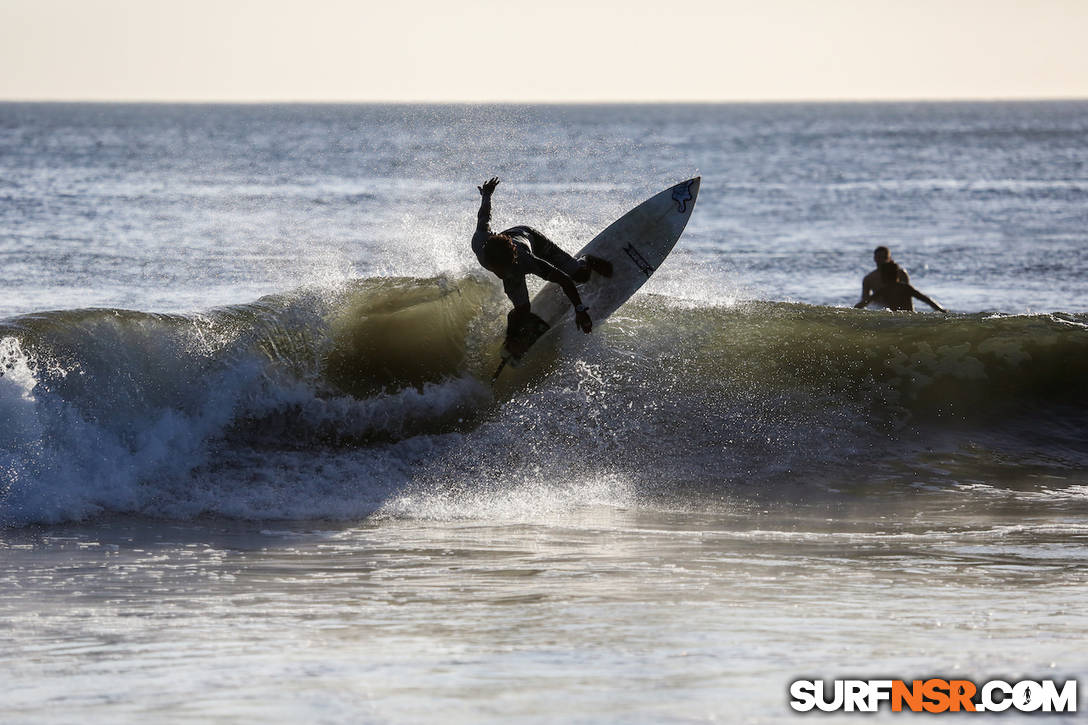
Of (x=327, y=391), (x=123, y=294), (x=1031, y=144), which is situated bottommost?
(x=327, y=391)

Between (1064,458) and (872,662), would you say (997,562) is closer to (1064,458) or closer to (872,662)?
(872,662)

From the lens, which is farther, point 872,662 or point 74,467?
point 74,467

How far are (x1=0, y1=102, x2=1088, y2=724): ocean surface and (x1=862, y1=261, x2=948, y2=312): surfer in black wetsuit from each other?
89cm

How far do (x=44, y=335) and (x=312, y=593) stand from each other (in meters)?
4.72

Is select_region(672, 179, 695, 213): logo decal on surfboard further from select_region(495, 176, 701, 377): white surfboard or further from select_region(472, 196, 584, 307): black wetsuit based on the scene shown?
select_region(472, 196, 584, 307): black wetsuit

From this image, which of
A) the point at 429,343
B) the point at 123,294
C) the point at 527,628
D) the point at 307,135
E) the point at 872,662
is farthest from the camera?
the point at 307,135

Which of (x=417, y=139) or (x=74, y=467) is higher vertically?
(x=417, y=139)

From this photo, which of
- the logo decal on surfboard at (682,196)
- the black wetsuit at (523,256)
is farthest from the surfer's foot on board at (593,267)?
the logo decal on surfboard at (682,196)

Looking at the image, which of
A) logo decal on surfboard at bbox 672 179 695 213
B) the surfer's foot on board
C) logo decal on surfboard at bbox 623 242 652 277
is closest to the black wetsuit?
the surfer's foot on board

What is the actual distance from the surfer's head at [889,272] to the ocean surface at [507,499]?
1.07 m

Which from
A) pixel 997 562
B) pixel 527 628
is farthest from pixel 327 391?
pixel 997 562

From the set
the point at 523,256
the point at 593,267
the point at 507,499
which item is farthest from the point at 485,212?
the point at 507,499

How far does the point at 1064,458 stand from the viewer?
396 inches

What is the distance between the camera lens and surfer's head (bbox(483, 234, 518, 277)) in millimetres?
10156
